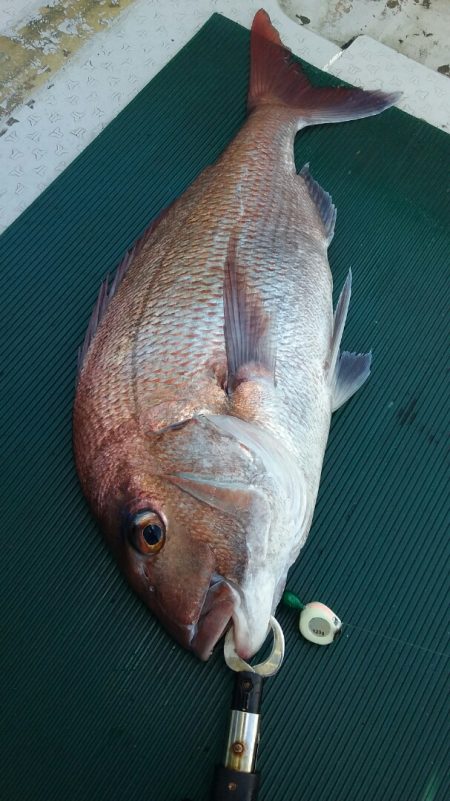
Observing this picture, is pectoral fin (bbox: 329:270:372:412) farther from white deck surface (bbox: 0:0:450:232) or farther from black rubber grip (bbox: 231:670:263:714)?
white deck surface (bbox: 0:0:450:232)

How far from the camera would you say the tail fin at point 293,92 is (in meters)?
2.26

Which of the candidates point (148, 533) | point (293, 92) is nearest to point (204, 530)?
point (148, 533)

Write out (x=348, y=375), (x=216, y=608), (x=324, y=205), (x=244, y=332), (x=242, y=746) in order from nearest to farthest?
(x=216, y=608) → (x=242, y=746) → (x=244, y=332) → (x=348, y=375) → (x=324, y=205)

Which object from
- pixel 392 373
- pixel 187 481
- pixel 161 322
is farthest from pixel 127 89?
pixel 187 481

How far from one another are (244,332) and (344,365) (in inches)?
17.5

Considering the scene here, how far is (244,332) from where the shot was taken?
164 cm

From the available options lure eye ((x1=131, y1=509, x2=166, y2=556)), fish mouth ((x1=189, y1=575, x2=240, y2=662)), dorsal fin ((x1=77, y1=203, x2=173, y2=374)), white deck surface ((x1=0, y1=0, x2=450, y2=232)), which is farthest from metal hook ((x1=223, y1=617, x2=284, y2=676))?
white deck surface ((x1=0, y1=0, x2=450, y2=232))

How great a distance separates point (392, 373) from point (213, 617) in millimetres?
991

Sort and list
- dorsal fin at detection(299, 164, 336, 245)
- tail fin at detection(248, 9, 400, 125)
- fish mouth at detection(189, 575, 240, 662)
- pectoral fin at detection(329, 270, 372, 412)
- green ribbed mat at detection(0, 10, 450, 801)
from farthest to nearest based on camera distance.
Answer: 1. tail fin at detection(248, 9, 400, 125)
2. dorsal fin at detection(299, 164, 336, 245)
3. pectoral fin at detection(329, 270, 372, 412)
4. green ribbed mat at detection(0, 10, 450, 801)
5. fish mouth at detection(189, 575, 240, 662)

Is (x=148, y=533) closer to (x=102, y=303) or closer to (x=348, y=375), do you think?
(x=102, y=303)

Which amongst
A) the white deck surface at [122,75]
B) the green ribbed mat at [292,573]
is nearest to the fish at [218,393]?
the green ribbed mat at [292,573]

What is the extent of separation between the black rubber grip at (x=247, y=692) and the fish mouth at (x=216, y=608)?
21 cm

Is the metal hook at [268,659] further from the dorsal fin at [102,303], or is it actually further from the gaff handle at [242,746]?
the dorsal fin at [102,303]

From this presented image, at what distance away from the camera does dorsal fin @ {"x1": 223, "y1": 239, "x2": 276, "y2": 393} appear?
161 cm
